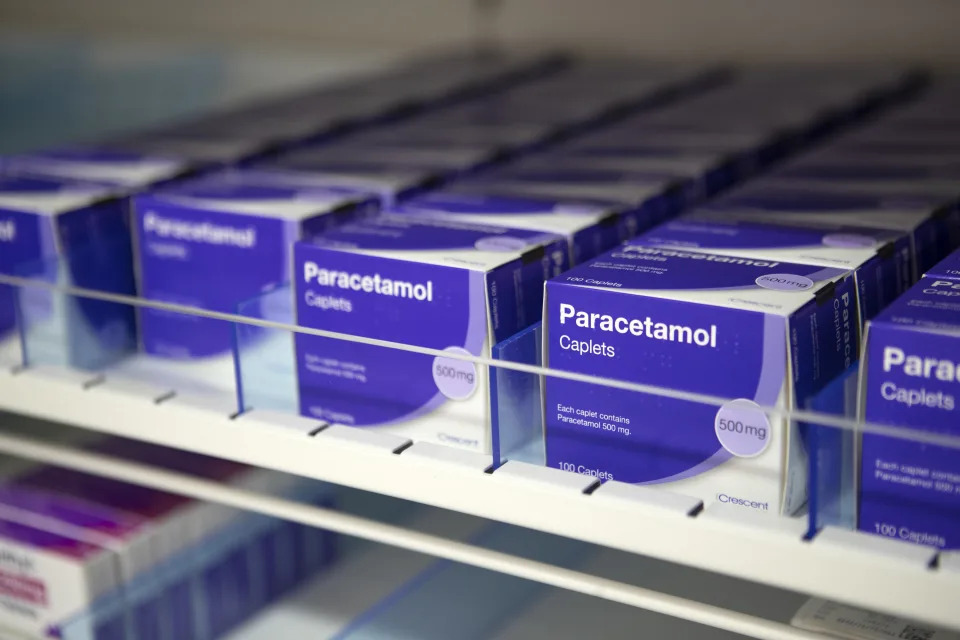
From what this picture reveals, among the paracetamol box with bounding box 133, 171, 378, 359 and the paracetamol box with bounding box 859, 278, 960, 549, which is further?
the paracetamol box with bounding box 133, 171, 378, 359

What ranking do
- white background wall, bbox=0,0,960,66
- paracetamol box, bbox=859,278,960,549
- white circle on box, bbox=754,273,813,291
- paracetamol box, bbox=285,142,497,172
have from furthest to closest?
white background wall, bbox=0,0,960,66, paracetamol box, bbox=285,142,497,172, white circle on box, bbox=754,273,813,291, paracetamol box, bbox=859,278,960,549

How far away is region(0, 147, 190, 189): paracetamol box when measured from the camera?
1.28 m

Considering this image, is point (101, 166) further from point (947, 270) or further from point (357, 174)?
point (947, 270)

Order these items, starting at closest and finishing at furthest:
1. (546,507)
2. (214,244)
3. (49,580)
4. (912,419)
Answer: (912,419) → (546,507) → (214,244) → (49,580)

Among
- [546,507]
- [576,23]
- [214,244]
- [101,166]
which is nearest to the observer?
[546,507]

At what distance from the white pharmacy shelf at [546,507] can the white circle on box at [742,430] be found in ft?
0.15

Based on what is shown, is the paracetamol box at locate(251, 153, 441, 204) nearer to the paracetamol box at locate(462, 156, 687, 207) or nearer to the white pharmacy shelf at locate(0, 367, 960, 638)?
the paracetamol box at locate(462, 156, 687, 207)

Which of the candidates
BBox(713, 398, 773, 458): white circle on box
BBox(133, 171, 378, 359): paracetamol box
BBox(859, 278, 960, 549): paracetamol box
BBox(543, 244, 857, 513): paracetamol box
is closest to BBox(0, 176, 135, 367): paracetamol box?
BBox(133, 171, 378, 359): paracetamol box

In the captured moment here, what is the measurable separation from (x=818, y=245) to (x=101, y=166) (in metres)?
0.80

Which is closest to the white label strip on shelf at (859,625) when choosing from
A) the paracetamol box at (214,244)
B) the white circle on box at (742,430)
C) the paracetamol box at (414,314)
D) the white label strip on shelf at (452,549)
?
the white label strip on shelf at (452,549)

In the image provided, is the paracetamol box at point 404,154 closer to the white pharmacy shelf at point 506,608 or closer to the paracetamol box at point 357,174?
the paracetamol box at point 357,174

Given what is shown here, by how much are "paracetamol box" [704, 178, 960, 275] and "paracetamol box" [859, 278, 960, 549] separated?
0.27 m

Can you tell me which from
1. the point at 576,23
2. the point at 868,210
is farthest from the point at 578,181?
the point at 576,23

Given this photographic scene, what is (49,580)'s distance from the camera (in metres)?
1.24
